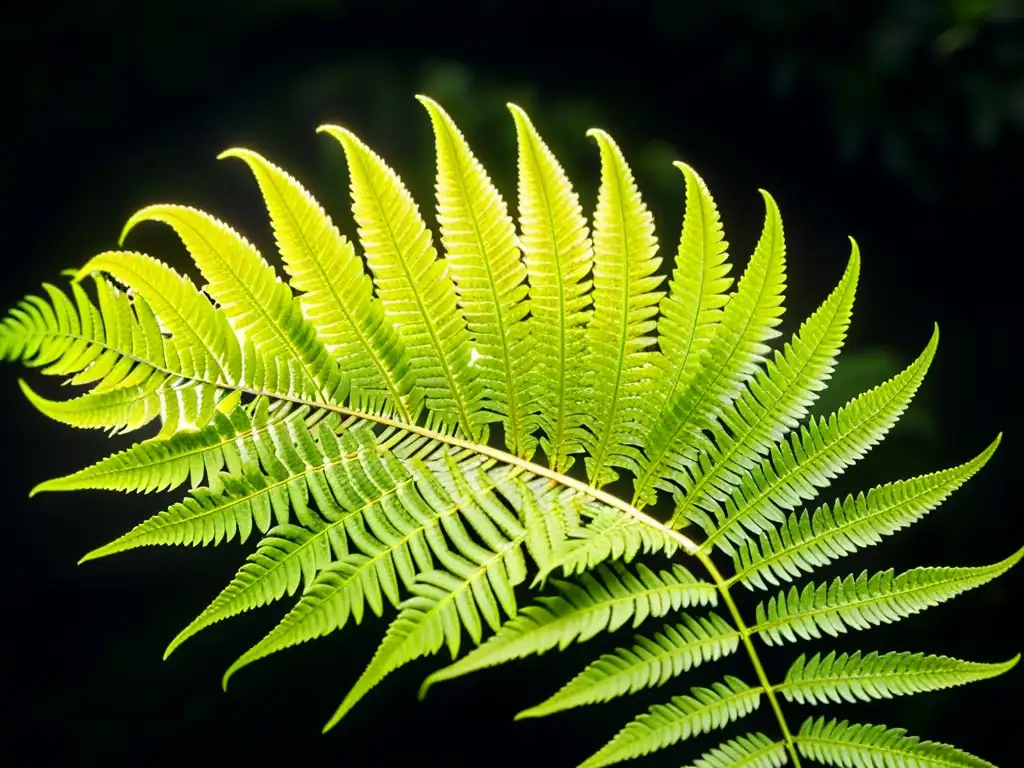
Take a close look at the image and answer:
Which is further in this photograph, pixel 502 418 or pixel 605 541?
pixel 502 418

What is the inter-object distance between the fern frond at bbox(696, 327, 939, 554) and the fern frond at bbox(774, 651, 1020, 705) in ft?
0.54

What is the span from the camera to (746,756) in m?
0.95

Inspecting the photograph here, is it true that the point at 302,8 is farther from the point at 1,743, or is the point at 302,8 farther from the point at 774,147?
the point at 1,743

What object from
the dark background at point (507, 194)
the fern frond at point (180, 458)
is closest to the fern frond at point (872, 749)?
the fern frond at point (180, 458)

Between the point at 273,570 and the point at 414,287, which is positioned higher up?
the point at 414,287

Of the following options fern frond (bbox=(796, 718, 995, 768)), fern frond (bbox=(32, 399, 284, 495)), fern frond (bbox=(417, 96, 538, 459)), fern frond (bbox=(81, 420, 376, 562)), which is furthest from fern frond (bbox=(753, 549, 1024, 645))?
fern frond (bbox=(32, 399, 284, 495))

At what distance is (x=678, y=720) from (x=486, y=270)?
1.70 ft

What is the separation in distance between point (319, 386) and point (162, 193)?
2.38 meters

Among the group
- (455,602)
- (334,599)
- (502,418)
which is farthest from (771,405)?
(334,599)

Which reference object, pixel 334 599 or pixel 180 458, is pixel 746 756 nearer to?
pixel 334 599

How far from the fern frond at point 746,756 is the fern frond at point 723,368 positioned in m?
0.28

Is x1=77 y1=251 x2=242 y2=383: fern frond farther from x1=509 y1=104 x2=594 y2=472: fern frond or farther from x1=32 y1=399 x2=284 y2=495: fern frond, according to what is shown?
x1=509 y1=104 x2=594 y2=472: fern frond

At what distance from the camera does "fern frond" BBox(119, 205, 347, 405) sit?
861 mm

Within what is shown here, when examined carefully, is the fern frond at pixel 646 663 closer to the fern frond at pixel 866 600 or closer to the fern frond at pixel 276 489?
the fern frond at pixel 866 600
